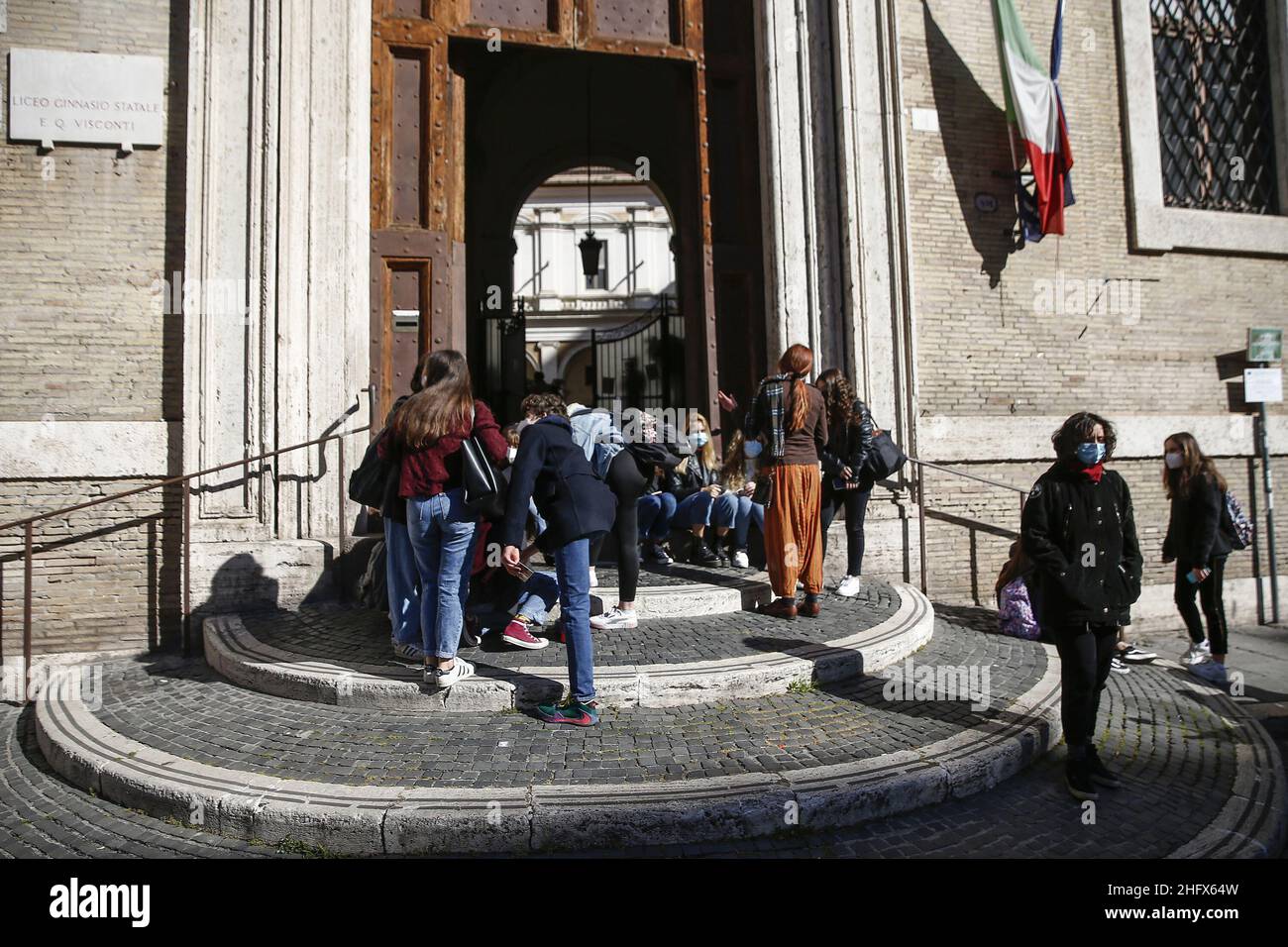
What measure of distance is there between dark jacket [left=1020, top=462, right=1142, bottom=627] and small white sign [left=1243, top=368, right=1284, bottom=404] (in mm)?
6892

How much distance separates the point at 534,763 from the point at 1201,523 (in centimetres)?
545

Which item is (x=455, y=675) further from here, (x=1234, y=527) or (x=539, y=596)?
(x=1234, y=527)

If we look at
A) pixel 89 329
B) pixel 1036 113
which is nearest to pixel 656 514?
pixel 89 329

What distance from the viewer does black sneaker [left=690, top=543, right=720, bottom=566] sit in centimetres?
635

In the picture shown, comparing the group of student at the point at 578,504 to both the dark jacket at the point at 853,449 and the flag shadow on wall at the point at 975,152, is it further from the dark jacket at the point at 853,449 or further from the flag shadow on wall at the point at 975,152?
the flag shadow on wall at the point at 975,152

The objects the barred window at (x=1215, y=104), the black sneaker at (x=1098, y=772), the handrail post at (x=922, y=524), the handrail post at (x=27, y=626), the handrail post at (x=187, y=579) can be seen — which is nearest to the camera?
the black sneaker at (x=1098, y=772)

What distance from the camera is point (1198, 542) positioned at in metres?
5.61

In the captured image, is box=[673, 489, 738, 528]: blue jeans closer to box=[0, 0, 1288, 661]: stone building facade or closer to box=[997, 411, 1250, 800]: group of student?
box=[0, 0, 1288, 661]: stone building facade

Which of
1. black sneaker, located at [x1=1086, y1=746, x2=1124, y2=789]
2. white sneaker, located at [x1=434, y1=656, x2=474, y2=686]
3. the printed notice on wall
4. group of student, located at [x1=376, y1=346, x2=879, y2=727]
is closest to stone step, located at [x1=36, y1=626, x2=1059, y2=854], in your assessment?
white sneaker, located at [x1=434, y1=656, x2=474, y2=686]

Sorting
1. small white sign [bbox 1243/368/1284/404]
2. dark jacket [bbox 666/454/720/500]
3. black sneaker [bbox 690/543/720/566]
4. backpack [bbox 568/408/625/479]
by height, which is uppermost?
small white sign [bbox 1243/368/1284/404]

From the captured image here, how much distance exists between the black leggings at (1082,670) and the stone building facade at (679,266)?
133 inches

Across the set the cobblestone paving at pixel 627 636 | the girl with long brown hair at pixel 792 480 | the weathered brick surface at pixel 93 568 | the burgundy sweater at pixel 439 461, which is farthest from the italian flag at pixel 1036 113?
the weathered brick surface at pixel 93 568

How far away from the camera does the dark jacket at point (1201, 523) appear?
5.55 m
